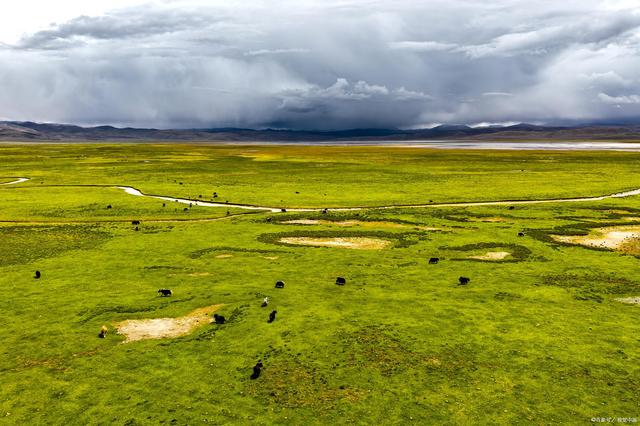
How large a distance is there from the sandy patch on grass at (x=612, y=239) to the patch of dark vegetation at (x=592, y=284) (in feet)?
31.5

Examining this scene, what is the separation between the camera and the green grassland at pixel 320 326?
17.1 metres

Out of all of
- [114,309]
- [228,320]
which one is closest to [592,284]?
[228,320]

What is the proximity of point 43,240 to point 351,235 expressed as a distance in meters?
27.9

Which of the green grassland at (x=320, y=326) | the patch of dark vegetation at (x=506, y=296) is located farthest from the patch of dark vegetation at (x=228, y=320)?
the patch of dark vegetation at (x=506, y=296)

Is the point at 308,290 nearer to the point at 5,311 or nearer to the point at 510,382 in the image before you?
the point at 510,382

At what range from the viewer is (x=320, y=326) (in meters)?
23.6

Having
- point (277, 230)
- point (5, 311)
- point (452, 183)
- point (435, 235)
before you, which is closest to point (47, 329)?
point (5, 311)

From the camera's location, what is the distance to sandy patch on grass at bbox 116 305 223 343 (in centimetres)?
2297

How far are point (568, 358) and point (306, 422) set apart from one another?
11.5 meters

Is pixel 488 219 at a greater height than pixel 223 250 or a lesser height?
greater

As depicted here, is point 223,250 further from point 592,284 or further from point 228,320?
point 592,284

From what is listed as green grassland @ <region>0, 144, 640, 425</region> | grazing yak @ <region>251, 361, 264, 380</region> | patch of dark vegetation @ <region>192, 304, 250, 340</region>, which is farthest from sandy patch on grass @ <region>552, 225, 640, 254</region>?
grazing yak @ <region>251, 361, 264, 380</region>

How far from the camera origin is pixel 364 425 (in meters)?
16.0

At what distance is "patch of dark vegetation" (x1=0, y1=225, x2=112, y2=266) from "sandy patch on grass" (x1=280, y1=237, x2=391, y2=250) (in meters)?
17.4
